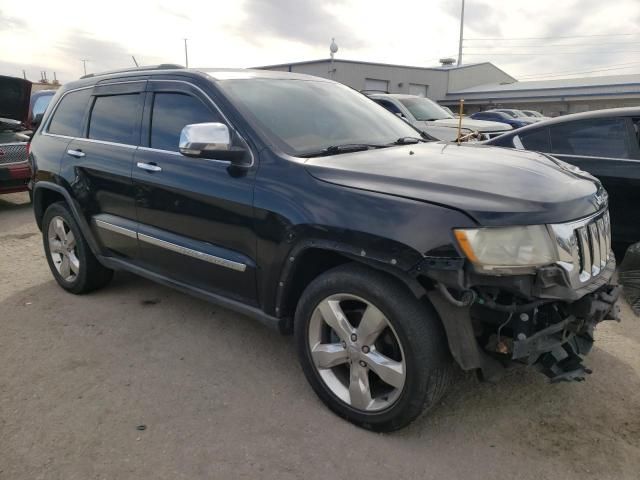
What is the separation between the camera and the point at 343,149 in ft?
10.1

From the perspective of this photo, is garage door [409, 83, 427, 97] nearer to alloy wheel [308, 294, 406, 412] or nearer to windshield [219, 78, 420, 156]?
windshield [219, 78, 420, 156]

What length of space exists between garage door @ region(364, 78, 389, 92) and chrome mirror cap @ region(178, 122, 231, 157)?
127 feet

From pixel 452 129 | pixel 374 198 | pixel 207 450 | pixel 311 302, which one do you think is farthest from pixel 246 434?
pixel 452 129

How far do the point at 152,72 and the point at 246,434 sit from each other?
102 inches

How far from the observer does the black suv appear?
229 centimetres

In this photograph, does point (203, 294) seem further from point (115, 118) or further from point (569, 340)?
point (569, 340)

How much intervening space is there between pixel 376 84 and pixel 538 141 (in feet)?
122

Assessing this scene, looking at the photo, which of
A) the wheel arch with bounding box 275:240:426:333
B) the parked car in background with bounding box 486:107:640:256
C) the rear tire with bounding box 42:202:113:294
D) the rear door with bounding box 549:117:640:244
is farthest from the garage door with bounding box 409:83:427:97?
the wheel arch with bounding box 275:240:426:333

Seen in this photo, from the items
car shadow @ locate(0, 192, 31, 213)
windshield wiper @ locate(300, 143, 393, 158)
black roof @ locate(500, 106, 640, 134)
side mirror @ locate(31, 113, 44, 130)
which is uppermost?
black roof @ locate(500, 106, 640, 134)

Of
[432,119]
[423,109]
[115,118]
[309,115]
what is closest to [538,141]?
[309,115]

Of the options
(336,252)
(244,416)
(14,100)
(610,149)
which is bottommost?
(244,416)

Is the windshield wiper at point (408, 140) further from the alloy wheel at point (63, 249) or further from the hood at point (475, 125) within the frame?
the hood at point (475, 125)

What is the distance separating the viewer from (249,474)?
2.41 metres

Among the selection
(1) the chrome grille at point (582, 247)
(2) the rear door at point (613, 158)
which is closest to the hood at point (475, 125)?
(2) the rear door at point (613, 158)
